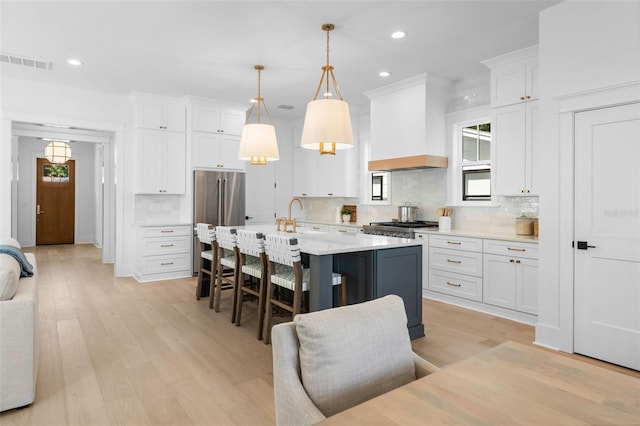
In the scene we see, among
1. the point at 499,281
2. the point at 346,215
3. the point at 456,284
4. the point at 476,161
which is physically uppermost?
the point at 476,161

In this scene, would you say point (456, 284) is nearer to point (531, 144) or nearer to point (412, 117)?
point (531, 144)

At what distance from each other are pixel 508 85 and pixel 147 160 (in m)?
5.01

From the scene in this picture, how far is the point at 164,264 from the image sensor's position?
5988mm

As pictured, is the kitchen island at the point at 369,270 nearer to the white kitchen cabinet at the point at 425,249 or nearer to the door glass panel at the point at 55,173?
the white kitchen cabinet at the point at 425,249

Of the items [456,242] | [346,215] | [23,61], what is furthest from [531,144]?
[23,61]

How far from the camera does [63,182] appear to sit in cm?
1057

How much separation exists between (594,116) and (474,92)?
2.19 metres

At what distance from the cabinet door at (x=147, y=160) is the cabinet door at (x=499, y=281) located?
4.78 meters

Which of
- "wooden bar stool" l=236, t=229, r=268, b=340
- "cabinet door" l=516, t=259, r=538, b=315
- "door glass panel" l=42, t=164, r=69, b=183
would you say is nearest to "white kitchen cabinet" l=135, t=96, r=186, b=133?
"wooden bar stool" l=236, t=229, r=268, b=340

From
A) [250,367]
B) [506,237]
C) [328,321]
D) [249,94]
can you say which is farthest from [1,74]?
[506,237]

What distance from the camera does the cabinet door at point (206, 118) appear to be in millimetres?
6293

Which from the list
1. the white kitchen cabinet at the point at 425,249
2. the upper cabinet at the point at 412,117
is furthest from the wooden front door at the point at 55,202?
the white kitchen cabinet at the point at 425,249

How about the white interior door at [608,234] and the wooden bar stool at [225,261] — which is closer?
the white interior door at [608,234]

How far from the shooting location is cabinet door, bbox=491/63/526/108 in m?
4.24
